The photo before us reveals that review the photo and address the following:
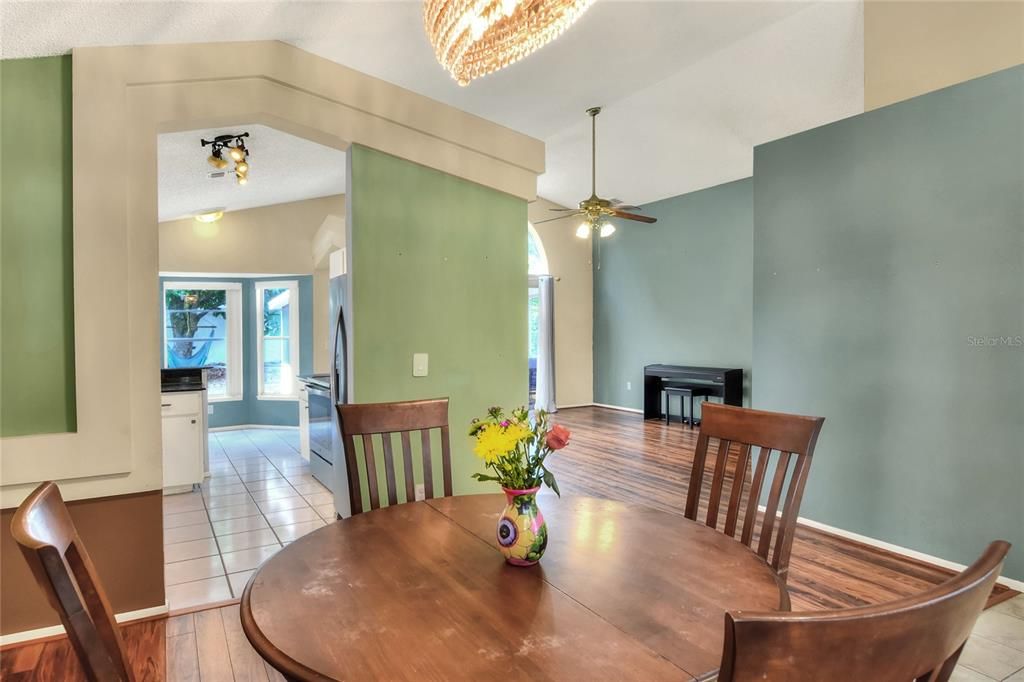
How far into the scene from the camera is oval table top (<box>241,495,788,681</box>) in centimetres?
92

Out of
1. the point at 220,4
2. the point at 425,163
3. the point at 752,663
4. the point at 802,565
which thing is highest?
the point at 220,4

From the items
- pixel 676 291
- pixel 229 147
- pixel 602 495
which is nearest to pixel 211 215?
pixel 229 147

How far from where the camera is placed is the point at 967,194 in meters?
2.97

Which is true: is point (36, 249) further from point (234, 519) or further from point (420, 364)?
point (234, 519)

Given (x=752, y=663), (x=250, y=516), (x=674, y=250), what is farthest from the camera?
(x=674, y=250)

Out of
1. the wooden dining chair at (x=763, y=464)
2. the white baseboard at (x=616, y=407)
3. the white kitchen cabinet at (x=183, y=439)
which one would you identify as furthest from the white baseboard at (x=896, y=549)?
the white baseboard at (x=616, y=407)

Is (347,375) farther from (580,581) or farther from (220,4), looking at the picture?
(580,581)

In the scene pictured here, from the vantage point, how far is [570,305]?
9305 mm

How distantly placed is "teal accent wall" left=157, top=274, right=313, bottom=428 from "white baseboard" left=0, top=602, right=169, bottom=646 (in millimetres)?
5076

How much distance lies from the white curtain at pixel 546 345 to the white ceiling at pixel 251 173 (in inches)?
139

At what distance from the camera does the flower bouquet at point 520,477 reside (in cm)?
126

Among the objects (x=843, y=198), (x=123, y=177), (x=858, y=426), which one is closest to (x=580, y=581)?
(x=123, y=177)

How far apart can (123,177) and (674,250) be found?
710cm

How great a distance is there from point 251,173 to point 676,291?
5.73 metres
